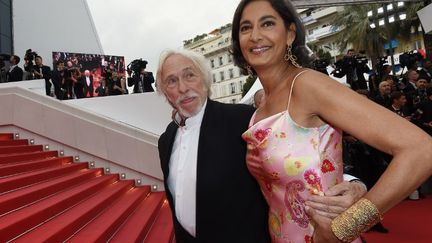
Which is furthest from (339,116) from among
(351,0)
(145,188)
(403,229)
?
(351,0)

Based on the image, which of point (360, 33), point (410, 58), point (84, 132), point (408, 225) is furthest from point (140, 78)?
point (360, 33)

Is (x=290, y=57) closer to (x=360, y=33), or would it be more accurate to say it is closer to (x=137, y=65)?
(x=137, y=65)

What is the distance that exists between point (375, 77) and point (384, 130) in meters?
8.79

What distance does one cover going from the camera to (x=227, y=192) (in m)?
1.51

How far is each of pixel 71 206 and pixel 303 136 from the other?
445 centimetres

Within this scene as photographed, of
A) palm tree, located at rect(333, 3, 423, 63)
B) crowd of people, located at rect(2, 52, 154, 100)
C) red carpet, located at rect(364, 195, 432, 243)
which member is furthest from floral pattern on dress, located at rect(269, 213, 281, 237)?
palm tree, located at rect(333, 3, 423, 63)

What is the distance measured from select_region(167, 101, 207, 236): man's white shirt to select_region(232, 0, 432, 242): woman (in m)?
0.40

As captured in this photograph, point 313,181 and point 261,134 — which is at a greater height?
point 261,134

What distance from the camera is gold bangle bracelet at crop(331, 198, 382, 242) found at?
3.11 ft

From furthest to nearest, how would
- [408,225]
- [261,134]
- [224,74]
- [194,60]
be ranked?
[224,74]
[408,225]
[194,60]
[261,134]

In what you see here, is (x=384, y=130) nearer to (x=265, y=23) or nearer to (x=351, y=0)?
(x=265, y=23)

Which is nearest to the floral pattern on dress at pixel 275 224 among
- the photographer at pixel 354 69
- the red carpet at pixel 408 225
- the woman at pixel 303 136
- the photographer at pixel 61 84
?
the woman at pixel 303 136

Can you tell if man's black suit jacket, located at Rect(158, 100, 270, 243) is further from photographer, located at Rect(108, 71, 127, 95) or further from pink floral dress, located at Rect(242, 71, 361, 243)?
photographer, located at Rect(108, 71, 127, 95)

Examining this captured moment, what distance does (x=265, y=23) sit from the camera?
1268 millimetres
